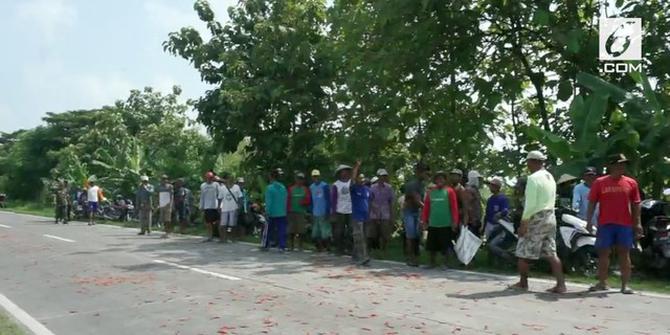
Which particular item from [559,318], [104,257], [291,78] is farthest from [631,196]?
[291,78]

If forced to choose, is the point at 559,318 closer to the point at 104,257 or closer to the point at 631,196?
the point at 631,196

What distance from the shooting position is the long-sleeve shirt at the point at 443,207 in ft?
38.2

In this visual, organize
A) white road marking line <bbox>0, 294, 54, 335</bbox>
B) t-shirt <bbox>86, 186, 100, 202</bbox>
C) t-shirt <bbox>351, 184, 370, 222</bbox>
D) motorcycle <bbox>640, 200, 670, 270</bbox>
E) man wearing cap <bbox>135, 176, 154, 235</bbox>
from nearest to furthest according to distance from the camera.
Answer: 1. white road marking line <bbox>0, 294, 54, 335</bbox>
2. motorcycle <bbox>640, 200, 670, 270</bbox>
3. t-shirt <bbox>351, 184, 370, 222</bbox>
4. man wearing cap <bbox>135, 176, 154, 235</bbox>
5. t-shirt <bbox>86, 186, 100, 202</bbox>

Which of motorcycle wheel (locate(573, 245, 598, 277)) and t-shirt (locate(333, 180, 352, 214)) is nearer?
motorcycle wheel (locate(573, 245, 598, 277))

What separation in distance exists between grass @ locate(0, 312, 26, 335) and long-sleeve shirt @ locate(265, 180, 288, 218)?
300 inches

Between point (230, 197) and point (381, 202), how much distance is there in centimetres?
527

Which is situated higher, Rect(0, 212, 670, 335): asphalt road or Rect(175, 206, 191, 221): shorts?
Rect(175, 206, 191, 221): shorts

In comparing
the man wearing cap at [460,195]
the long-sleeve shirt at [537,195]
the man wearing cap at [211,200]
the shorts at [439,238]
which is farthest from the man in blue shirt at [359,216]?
the man wearing cap at [211,200]

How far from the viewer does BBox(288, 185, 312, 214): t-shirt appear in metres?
15.6

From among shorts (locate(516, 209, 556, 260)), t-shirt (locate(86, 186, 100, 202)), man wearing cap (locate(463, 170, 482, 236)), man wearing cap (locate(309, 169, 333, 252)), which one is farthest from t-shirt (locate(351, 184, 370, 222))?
t-shirt (locate(86, 186, 100, 202))

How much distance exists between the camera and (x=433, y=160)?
16.4 meters

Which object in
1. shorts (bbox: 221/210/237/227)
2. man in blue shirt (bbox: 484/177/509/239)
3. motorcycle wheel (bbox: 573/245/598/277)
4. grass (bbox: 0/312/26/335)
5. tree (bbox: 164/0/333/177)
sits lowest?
grass (bbox: 0/312/26/335)

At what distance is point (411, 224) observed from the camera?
12938mm

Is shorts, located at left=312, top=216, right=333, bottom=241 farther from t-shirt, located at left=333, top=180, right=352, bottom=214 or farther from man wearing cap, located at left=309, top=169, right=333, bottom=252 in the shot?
t-shirt, located at left=333, top=180, right=352, bottom=214
